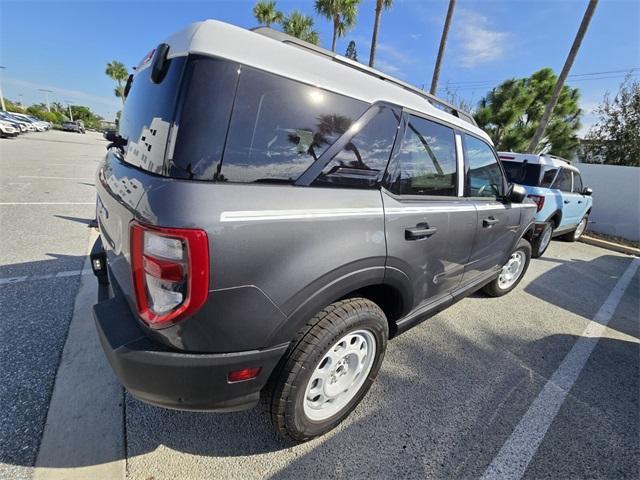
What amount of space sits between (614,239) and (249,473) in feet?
39.3

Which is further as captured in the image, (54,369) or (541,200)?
(541,200)

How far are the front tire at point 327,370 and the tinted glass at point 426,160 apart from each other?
81 centimetres

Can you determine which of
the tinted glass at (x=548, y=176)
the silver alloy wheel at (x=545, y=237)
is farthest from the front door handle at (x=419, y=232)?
the silver alloy wheel at (x=545, y=237)

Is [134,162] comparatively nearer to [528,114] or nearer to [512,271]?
[512,271]

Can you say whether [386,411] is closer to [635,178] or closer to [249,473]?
[249,473]

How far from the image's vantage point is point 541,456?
5.94 ft

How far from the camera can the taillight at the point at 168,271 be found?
1.09 meters

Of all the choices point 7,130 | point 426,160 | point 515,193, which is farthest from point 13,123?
point 515,193

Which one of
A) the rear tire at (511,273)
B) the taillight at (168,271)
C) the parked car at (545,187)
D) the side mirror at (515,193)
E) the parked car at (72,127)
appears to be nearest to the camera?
the taillight at (168,271)

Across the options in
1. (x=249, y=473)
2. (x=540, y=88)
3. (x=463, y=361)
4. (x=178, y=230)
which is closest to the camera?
(x=178, y=230)

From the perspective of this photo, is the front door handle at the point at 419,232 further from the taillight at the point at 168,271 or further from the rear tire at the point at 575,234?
the rear tire at the point at 575,234

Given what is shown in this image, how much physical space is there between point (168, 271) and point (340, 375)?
1.24 meters

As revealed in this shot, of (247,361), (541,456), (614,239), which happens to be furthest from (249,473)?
(614,239)

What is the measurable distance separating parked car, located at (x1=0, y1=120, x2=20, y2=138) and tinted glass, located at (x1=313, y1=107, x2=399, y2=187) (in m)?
26.6
